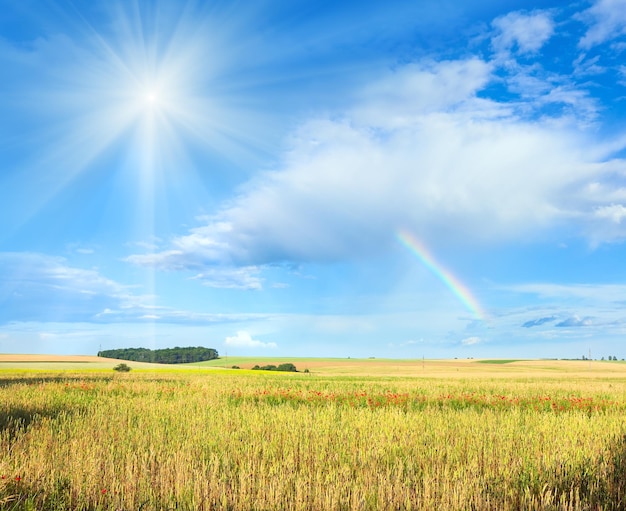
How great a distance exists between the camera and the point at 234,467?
A: 294 inches

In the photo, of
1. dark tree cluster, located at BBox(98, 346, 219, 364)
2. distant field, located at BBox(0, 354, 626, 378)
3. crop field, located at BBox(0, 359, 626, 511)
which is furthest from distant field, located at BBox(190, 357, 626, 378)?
crop field, located at BBox(0, 359, 626, 511)

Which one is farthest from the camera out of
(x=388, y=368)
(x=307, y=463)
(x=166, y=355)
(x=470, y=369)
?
(x=166, y=355)

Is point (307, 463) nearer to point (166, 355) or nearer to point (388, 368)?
point (388, 368)

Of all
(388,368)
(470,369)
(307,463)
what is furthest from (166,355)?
(307,463)

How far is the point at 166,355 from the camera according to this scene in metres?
145

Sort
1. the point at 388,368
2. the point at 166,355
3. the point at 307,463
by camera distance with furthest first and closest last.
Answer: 1. the point at 166,355
2. the point at 388,368
3. the point at 307,463

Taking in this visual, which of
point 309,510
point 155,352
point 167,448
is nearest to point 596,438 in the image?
point 309,510

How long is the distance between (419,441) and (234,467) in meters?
3.61

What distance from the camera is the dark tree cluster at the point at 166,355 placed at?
445 feet

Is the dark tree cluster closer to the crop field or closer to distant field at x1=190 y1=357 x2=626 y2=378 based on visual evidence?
distant field at x1=190 y1=357 x2=626 y2=378

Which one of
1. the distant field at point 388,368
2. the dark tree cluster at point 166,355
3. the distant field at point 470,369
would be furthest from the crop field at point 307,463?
the dark tree cluster at point 166,355

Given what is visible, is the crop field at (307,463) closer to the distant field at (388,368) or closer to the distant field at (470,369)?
the distant field at (388,368)

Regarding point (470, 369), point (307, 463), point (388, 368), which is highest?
point (307, 463)

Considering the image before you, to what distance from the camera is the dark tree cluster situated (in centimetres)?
13557
